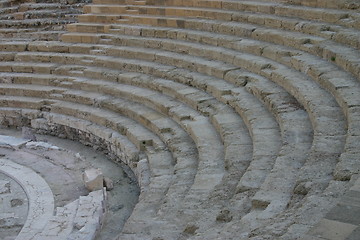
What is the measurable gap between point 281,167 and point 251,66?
415 centimetres

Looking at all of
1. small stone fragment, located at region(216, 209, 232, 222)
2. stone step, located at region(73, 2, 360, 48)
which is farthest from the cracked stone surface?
stone step, located at region(73, 2, 360, 48)

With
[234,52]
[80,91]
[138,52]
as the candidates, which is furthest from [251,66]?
[80,91]

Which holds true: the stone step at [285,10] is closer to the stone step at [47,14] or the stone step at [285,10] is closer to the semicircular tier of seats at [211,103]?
the semicircular tier of seats at [211,103]

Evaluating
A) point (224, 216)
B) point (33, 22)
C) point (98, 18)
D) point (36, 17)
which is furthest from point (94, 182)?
point (36, 17)

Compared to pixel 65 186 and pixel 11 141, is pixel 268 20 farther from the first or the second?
pixel 11 141

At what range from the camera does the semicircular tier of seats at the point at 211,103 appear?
6004mm

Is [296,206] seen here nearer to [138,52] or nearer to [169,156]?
[169,156]

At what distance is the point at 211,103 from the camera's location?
32.9ft

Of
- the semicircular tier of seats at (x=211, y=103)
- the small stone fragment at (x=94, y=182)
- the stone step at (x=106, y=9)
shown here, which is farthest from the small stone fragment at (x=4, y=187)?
the stone step at (x=106, y=9)

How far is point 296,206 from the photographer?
17.1 feet

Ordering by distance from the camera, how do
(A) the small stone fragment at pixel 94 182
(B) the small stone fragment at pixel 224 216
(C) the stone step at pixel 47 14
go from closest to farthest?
(B) the small stone fragment at pixel 224 216 < (A) the small stone fragment at pixel 94 182 < (C) the stone step at pixel 47 14

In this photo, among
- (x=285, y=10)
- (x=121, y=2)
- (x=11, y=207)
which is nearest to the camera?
(x=11, y=207)

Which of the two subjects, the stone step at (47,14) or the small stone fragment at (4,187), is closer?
the small stone fragment at (4,187)

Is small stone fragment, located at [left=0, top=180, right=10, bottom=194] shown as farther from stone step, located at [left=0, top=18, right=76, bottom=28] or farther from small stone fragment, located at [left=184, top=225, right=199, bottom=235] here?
stone step, located at [left=0, top=18, right=76, bottom=28]
